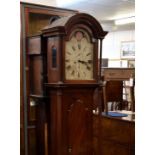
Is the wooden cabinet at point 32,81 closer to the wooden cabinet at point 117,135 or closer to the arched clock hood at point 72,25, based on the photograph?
the arched clock hood at point 72,25

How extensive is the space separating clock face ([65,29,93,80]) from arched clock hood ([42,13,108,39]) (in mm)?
67

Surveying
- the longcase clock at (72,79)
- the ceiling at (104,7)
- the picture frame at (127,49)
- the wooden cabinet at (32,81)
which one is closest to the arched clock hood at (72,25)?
the longcase clock at (72,79)

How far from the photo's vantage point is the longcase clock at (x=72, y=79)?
2123 mm

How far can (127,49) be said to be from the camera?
24.0ft

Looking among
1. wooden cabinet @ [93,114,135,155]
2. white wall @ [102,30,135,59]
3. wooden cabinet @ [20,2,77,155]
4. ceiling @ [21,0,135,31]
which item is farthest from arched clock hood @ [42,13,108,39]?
white wall @ [102,30,135,59]

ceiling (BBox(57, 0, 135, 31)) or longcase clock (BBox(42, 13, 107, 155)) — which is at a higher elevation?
ceiling (BBox(57, 0, 135, 31))

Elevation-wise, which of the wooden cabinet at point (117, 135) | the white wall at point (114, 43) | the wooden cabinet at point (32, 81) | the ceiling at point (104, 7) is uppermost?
the ceiling at point (104, 7)

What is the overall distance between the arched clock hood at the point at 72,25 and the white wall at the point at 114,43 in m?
5.24

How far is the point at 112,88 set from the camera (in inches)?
119

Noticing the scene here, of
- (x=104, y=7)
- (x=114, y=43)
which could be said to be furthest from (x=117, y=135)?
(x=114, y=43)

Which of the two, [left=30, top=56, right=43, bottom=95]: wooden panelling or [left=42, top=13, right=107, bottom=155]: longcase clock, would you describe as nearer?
[left=42, top=13, right=107, bottom=155]: longcase clock

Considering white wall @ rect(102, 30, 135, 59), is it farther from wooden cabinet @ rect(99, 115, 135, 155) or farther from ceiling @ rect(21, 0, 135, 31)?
wooden cabinet @ rect(99, 115, 135, 155)

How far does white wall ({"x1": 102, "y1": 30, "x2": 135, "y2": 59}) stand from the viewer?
24.5ft
